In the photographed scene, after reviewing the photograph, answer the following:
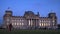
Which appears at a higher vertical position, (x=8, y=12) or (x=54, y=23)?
(x=8, y=12)

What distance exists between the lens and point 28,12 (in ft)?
246

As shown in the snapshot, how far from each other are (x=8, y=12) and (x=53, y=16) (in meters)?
21.4

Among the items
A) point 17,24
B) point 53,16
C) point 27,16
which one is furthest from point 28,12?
point 53,16

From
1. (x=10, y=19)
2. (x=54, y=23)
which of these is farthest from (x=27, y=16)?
(x=54, y=23)

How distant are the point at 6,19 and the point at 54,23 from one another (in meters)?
22.1

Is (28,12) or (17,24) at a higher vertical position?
(28,12)

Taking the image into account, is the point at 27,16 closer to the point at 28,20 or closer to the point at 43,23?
the point at 28,20

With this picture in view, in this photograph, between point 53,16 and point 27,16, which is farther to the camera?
point 53,16

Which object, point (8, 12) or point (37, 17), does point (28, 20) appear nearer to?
point (37, 17)

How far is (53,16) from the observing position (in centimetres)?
7894

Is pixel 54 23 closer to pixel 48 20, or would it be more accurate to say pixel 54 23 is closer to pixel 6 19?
pixel 48 20

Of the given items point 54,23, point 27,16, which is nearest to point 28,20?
point 27,16

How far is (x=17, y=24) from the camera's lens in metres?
75.7

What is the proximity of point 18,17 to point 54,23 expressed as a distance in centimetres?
1689
